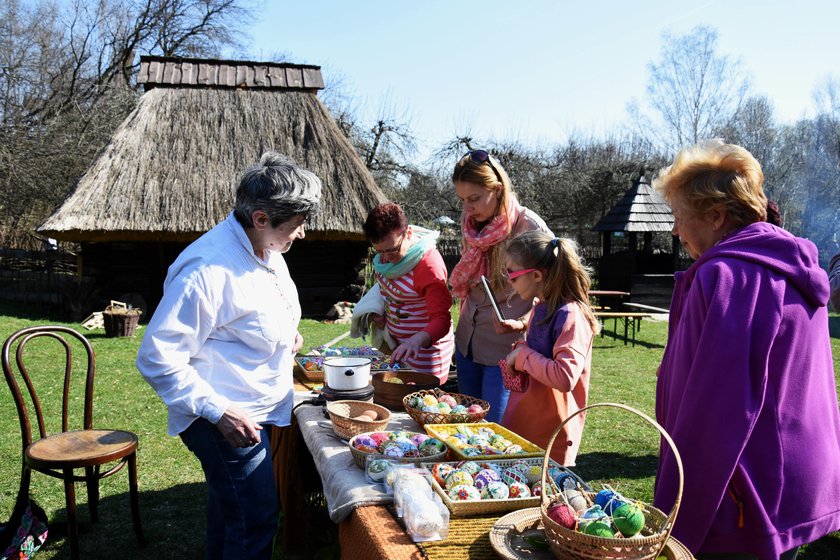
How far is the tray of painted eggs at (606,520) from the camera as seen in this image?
1195mm

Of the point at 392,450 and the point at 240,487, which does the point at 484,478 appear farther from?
the point at 240,487

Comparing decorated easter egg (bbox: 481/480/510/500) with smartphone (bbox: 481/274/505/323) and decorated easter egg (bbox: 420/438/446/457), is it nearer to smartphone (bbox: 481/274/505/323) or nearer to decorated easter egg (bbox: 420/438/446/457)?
decorated easter egg (bbox: 420/438/446/457)

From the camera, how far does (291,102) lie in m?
12.6

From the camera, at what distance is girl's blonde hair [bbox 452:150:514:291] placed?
8.62 feet

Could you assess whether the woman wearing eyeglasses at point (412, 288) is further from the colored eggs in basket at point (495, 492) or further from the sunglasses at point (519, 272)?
the colored eggs in basket at point (495, 492)

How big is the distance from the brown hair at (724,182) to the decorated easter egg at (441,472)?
0.90m

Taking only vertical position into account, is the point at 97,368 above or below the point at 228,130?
below

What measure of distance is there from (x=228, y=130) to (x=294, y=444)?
1022 centimetres

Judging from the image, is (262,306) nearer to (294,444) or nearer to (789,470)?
(294,444)

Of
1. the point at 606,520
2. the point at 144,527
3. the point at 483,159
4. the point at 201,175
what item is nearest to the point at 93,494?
the point at 144,527

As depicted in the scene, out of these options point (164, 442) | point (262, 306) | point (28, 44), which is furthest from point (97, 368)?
point (28, 44)

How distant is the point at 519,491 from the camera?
1592mm

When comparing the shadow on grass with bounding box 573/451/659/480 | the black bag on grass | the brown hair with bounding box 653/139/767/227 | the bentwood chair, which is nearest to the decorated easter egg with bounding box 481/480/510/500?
the brown hair with bounding box 653/139/767/227

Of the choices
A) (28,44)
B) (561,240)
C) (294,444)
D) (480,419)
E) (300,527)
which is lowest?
(300,527)
